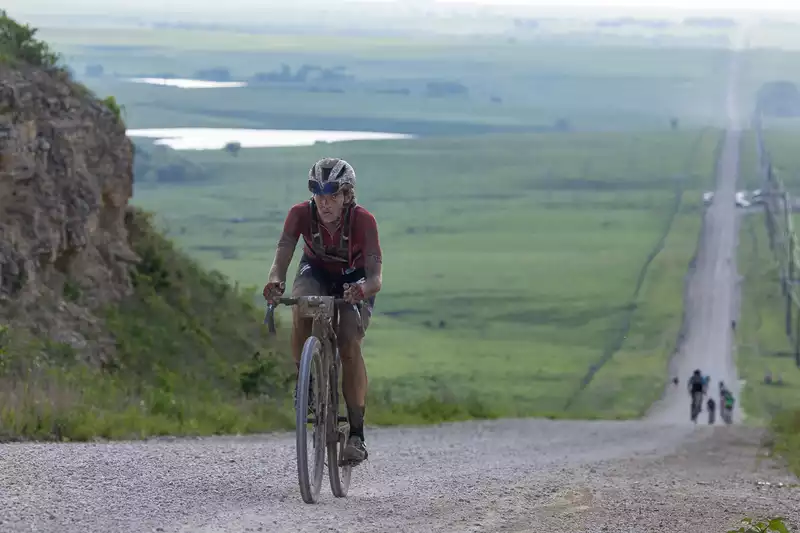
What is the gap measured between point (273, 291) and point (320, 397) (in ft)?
2.62

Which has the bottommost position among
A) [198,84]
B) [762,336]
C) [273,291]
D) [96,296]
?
[762,336]

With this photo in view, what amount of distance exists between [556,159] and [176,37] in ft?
167

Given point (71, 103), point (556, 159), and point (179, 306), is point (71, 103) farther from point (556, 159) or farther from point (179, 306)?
point (556, 159)

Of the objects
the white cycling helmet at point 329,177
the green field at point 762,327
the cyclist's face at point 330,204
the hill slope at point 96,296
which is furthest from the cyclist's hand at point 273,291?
the green field at point 762,327

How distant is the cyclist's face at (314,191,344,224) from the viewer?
8.55 meters

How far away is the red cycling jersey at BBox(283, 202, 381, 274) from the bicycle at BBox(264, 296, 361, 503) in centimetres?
30

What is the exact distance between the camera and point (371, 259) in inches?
341

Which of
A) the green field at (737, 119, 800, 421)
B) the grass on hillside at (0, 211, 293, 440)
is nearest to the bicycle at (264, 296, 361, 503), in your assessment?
the grass on hillside at (0, 211, 293, 440)

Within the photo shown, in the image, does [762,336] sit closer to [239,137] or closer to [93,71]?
[93,71]

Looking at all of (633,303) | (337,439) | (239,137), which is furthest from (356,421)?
(239,137)

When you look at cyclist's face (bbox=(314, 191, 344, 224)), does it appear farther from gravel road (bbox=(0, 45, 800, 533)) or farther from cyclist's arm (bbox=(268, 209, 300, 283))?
gravel road (bbox=(0, 45, 800, 533))

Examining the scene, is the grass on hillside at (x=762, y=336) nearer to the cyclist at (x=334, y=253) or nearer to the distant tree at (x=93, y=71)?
the cyclist at (x=334, y=253)

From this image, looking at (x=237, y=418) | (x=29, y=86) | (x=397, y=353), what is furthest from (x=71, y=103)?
(x=397, y=353)

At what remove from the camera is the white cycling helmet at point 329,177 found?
8492mm
